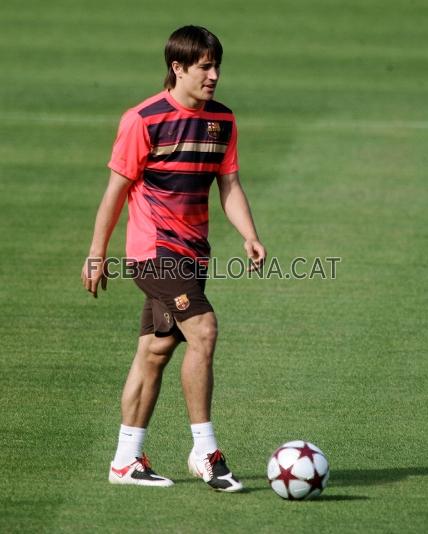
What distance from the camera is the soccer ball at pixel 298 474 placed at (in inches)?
268

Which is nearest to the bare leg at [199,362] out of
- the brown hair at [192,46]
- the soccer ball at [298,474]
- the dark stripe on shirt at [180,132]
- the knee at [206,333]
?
the knee at [206,333]

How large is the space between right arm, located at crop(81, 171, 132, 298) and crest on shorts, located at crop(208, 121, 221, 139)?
0.53 m

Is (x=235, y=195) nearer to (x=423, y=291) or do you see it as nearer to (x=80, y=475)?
(x=80, y=475)

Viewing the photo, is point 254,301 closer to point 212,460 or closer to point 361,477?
point 361,477

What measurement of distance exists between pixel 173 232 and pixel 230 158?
23.0 inches

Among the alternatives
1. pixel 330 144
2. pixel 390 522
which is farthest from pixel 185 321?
pixel 330 144

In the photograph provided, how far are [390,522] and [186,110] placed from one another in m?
2.50

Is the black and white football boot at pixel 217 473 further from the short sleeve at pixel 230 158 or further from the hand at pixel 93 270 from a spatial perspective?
the short sleeve at pixel 230 158

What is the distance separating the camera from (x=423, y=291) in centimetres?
1185

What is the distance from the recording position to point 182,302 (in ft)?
23.2

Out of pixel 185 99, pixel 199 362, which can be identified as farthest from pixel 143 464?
pixel 185 99

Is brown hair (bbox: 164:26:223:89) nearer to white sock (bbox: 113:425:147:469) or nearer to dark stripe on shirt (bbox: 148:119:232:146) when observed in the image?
dark stripe on shirt (bbox: 148:119:232:146)

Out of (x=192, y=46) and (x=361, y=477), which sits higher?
(x=192, y=46)

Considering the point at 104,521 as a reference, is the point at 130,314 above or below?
above
